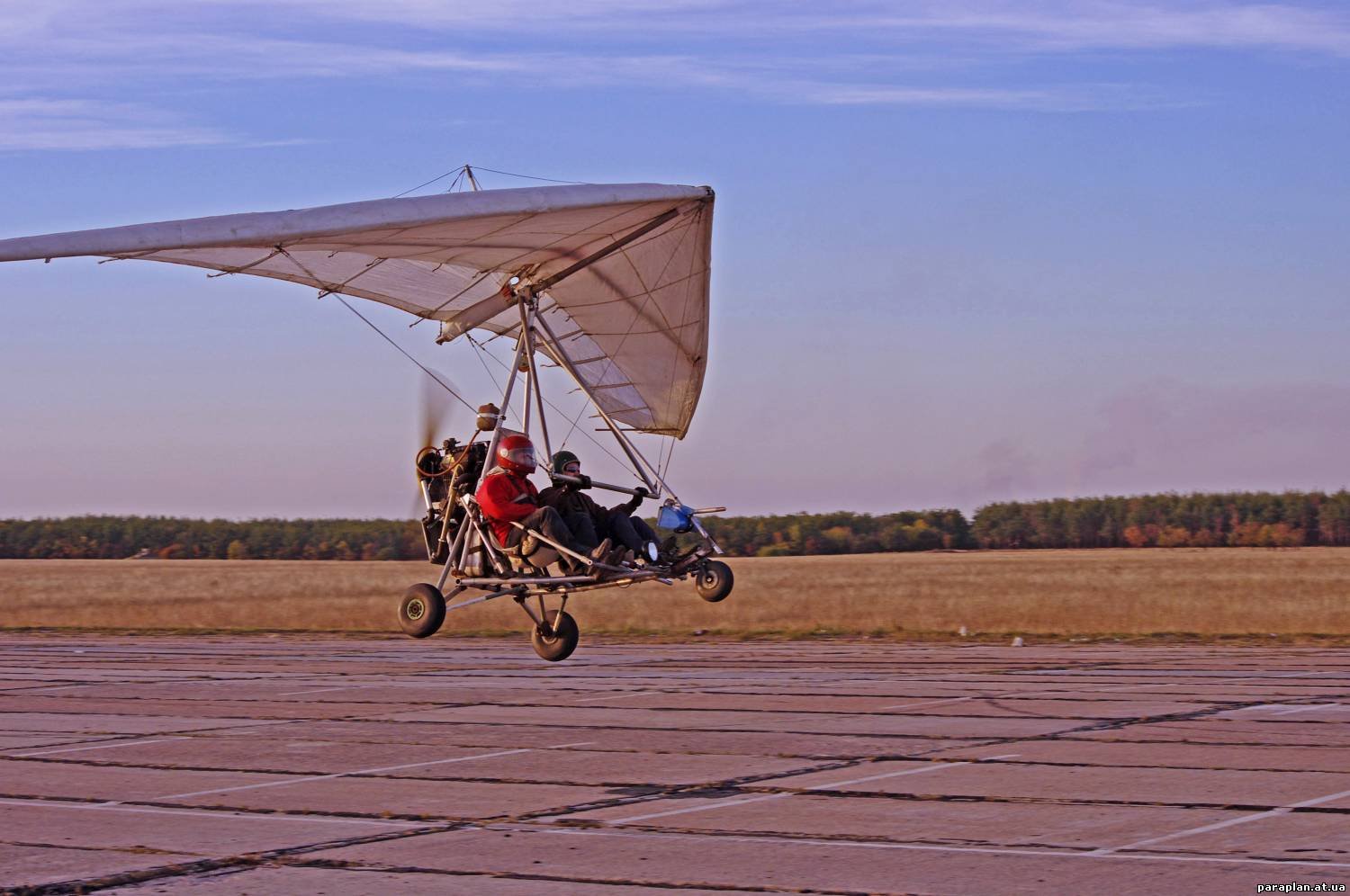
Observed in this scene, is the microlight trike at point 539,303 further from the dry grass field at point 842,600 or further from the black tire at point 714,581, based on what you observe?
the dry grass field at point 842,600

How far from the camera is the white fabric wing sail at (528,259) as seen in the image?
1213 centimetres

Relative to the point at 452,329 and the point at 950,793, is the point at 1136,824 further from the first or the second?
the point at 452,329

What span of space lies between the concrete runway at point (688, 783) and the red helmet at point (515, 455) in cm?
220

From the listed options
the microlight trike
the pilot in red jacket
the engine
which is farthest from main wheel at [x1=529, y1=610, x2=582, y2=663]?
the pilot in red jacket

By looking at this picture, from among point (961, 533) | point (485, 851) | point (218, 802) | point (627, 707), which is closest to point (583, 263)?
point (627, 707)

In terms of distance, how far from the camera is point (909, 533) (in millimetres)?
96438

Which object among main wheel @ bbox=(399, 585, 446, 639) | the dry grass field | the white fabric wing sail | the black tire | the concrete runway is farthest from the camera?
the dry grass field

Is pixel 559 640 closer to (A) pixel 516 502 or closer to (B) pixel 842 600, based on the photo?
(A) pixel 516 502

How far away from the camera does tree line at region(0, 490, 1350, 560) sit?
9488 centimetres

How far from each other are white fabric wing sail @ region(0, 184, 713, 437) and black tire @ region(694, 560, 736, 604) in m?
2.71

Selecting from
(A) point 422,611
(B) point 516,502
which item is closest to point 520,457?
→ (B) point 516,502

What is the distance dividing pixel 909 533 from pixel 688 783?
87585 mm

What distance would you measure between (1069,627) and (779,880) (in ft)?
77.4

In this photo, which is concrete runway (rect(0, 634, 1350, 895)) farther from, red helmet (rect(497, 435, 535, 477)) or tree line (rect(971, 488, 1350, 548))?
tree line (rect(971, 488, 1350, 548))
